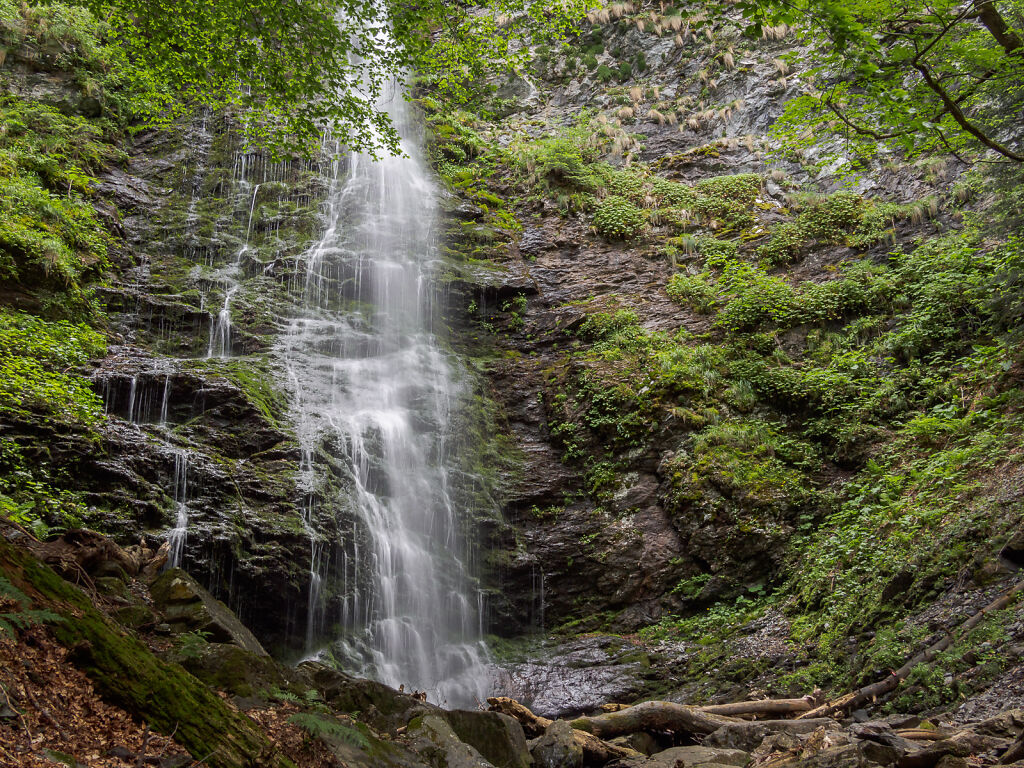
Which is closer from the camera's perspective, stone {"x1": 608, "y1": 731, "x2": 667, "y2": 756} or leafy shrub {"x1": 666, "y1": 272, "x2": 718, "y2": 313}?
stone {"x1": 608, "y1": 731, "x2": 667, "y2": 756}

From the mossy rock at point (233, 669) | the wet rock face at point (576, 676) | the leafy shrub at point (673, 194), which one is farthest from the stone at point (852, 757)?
the leafy shrub at point (673, 194)

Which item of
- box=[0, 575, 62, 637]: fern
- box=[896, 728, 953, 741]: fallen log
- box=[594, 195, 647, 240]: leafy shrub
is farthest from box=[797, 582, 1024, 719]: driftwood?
box=[594, 195, 647, 240]: leafy shrub

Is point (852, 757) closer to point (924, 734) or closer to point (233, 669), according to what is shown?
point (924, 734)

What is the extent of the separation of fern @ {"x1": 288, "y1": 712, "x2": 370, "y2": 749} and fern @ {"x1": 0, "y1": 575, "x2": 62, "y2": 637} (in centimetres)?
152

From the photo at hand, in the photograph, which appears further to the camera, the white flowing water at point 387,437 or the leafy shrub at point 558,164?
the leafy shrub at point 558,164

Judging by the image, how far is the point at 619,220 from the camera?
17.7 metres

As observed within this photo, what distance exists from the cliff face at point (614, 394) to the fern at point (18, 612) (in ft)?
13.1

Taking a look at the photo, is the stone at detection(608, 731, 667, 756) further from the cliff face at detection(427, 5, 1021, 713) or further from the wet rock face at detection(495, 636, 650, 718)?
the wet rock face at detection(495, 636, 650, 718)

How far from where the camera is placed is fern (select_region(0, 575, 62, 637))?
3044 mm

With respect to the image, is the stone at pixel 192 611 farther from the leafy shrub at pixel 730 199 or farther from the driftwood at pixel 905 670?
the leafy shrub at pixel 730 199

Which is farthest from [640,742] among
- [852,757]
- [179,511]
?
[179,511]

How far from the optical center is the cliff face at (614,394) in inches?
329

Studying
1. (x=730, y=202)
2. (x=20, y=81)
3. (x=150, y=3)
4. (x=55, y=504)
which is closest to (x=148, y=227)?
(x=20, y=81)

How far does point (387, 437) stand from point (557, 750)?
7.22 meters
